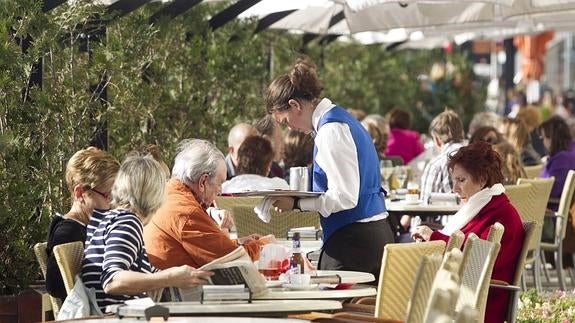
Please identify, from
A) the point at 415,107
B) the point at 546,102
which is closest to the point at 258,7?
the point at 415,107

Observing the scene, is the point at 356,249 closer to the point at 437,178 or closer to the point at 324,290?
the point at 324,290

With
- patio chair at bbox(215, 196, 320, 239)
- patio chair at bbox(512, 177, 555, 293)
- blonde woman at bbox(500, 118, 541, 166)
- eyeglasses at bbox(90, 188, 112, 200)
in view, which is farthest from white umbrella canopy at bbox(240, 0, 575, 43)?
eyeglasses at bbox(90, 188, 112, 200)

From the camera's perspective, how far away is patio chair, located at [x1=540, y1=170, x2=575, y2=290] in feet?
38.8

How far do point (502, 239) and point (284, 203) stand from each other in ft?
3.48

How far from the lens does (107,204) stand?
6.91 m

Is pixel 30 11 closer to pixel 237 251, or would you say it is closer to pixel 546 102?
pixel 237 251

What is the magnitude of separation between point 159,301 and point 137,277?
0.26m

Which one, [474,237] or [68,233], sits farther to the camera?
[68,233]

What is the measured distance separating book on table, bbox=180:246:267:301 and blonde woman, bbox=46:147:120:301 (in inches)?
43.9

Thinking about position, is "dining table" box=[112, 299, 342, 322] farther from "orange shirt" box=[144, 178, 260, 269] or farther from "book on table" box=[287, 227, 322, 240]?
"book on table" box=[287, 227, 322, 240]

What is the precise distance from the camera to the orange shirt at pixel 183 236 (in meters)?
6.47

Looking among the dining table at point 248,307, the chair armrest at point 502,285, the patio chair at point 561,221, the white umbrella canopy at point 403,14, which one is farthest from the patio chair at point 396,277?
the white umbrella canopy at point 403,14

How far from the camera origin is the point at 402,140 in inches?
702

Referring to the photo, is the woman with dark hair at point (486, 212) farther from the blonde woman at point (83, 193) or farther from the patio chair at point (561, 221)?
the patio chair at point (561, 221)
